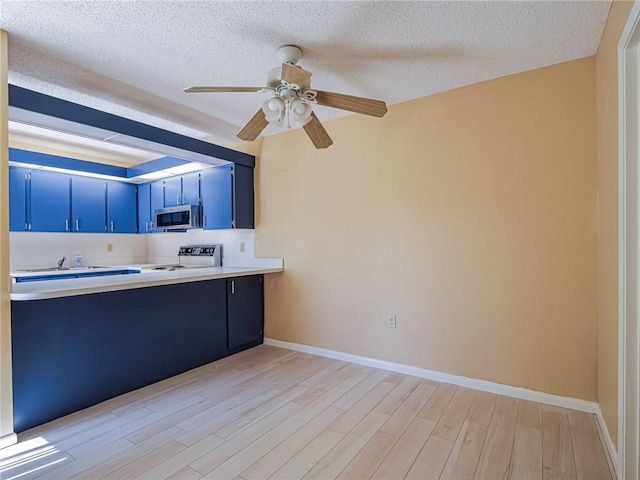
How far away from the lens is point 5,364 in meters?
1.88

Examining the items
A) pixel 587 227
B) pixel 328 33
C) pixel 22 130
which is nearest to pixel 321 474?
pixel 587 227

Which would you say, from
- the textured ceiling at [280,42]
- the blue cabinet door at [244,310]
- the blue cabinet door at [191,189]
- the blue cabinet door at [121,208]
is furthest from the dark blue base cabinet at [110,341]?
the blue cabinet door at [121,208]

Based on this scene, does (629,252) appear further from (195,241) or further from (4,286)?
(195,241)

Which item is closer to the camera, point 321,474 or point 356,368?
point 321,474

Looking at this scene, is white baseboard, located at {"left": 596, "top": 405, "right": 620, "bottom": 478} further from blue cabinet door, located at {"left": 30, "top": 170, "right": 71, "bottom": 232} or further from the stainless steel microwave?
blue cabinet door, located at {"left": 30, "top": 170, "right": 71, "bottom": 232}

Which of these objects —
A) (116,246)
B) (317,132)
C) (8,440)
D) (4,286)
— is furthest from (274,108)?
(116,246)

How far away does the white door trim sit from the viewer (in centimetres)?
143

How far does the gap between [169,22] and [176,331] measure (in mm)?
2282

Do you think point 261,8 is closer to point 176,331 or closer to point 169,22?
point 169,22

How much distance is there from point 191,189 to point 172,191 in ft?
1.35

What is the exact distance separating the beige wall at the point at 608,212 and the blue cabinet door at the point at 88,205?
5.22 meters

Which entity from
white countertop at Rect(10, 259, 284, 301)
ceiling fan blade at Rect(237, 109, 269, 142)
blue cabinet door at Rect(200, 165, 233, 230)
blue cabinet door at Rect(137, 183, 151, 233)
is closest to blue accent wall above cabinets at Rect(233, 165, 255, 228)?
blue cabinet door at Rect(200, 165, 233, 230)

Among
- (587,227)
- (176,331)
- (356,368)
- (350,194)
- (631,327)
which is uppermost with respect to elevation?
(350,194)

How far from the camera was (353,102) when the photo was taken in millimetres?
2064
